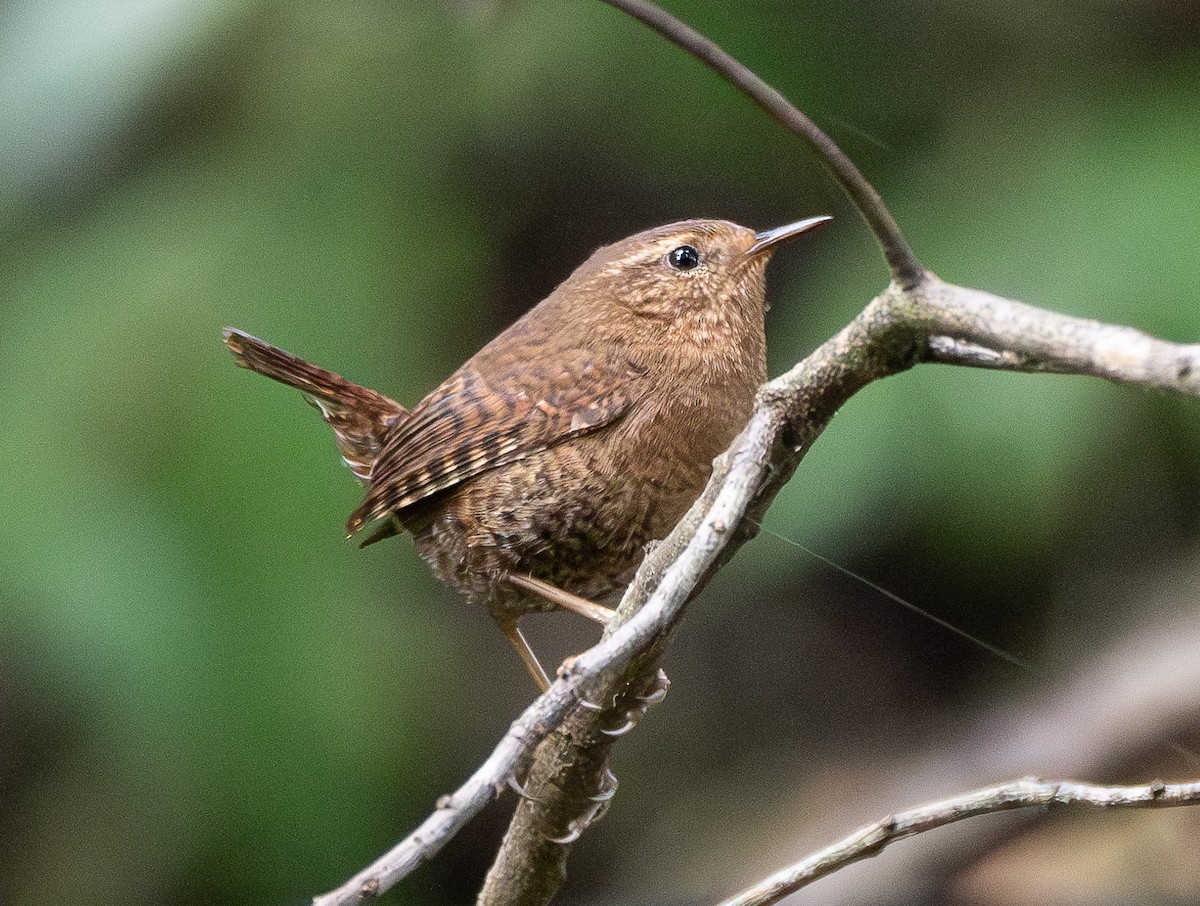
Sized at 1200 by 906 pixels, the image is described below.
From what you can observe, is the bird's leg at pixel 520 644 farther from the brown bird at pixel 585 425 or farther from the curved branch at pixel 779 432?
the curved branch at pixel 779 432

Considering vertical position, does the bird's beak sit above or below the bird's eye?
below

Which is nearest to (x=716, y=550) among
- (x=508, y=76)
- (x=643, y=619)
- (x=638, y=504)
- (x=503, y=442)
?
(x=643, y=619)

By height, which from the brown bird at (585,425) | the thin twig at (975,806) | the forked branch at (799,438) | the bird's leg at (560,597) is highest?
the brown bird at (585,425)

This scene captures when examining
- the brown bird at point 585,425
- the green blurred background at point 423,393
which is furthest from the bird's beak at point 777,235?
the green blurred background at point 423,393

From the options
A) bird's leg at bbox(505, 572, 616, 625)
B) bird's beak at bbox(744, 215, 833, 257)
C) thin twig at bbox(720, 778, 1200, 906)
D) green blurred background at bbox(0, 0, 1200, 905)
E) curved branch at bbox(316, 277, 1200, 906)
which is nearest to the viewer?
curved branch at bbox(316, 277, 1200, 906)

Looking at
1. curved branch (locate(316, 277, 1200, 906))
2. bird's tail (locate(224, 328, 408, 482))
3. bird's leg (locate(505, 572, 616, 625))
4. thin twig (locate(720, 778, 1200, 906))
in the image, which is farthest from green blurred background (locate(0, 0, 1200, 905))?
curved branch (locate(316, 277, 1200, 906))

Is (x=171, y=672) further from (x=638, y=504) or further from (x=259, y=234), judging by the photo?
(x=638, y=504)

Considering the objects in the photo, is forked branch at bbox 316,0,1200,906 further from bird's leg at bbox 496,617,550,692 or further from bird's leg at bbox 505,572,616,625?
bird's leg at bbox 496,617,550,692
